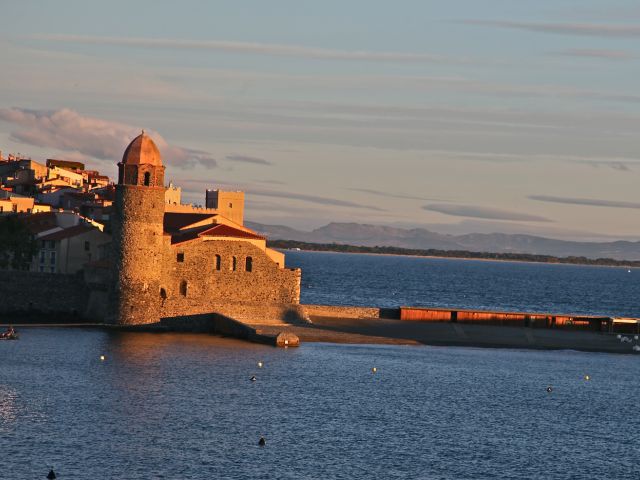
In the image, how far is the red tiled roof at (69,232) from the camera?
111 m

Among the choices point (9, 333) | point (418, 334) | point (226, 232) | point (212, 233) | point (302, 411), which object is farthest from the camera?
point (418, 334)

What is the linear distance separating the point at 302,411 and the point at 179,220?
158 ft

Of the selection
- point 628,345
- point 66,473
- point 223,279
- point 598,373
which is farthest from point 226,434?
point 628,345

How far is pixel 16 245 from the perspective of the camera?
111062mm

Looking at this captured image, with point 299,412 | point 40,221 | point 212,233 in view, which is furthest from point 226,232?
point 299,412

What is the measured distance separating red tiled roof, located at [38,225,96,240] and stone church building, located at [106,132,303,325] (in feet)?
30.0

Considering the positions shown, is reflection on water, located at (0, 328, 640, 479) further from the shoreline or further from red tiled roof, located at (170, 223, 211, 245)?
red tiled roof, located at (170, 223, 211, 245)

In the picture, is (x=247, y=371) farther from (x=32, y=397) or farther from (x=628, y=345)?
(x=628, y=345)

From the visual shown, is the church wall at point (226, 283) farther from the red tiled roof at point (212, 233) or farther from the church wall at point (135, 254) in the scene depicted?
the church wall at point (135, 254)

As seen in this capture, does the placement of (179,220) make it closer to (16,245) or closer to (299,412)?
(16,245)

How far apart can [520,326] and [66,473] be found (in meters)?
67.9

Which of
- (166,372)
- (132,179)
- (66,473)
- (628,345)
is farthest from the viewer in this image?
(628,345)

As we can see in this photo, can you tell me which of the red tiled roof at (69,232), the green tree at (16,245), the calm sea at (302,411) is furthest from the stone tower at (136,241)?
the green tree at (16,245)

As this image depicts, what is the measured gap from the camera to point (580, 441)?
61.9 metres
